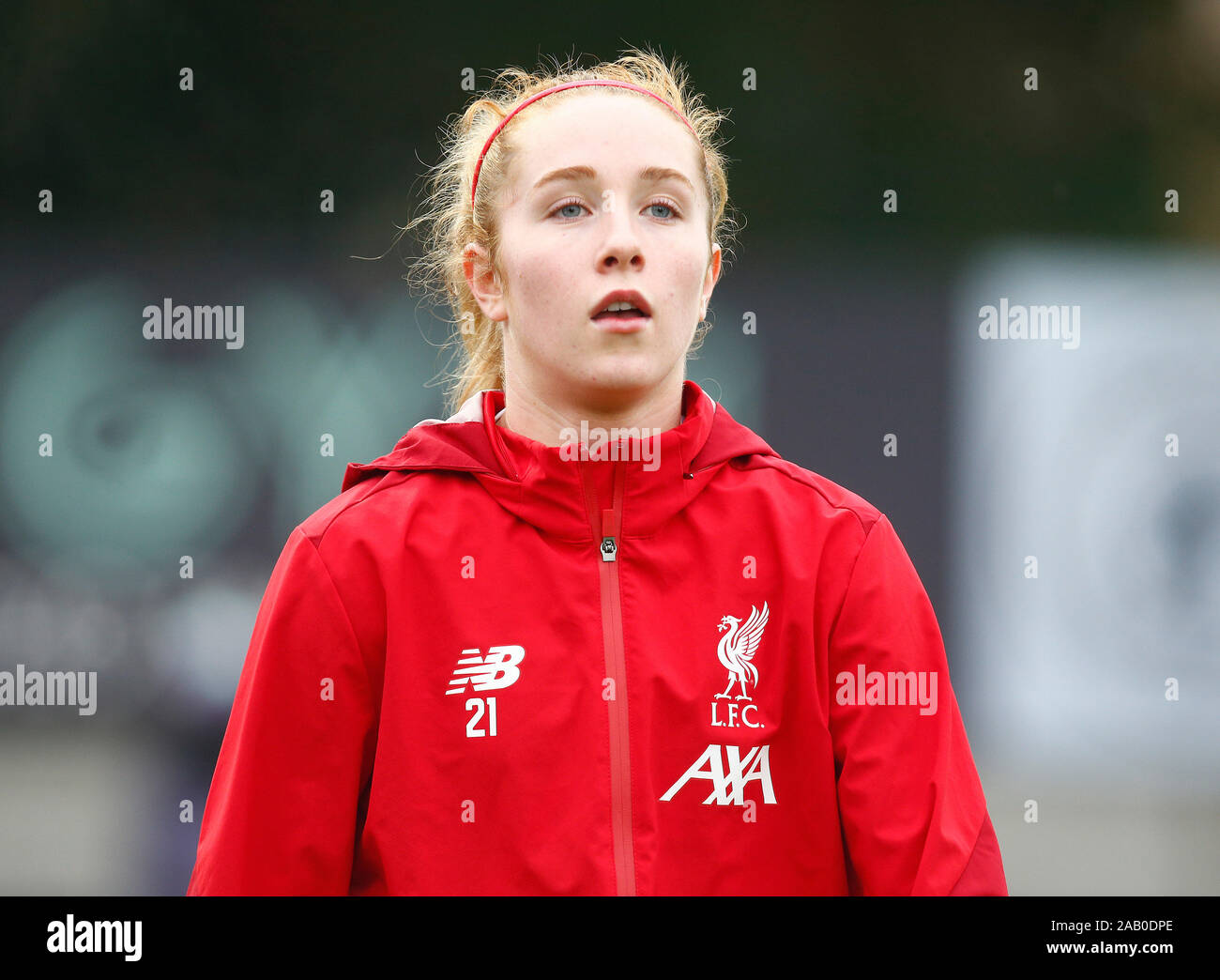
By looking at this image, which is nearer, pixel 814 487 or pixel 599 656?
pixel 599 656

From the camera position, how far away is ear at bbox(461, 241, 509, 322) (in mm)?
1740

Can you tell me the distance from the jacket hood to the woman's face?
3.1 inches

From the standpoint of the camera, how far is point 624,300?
1558 millimetres

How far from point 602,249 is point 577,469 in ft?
0.91

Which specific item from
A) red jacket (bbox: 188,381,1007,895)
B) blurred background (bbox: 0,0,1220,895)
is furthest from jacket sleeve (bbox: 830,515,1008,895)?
blurred background (bbox: 0,0,1220,895)

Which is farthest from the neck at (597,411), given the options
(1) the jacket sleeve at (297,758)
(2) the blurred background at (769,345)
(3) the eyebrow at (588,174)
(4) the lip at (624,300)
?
(2) the blurred background at (769,345)

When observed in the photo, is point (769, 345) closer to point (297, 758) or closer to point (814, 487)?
point (814, 487)

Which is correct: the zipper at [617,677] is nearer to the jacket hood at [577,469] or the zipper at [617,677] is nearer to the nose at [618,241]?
the jacket hood at [577,469]

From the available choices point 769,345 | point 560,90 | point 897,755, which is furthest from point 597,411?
point 769,345

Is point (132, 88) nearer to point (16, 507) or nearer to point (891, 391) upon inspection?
point (16, 507)

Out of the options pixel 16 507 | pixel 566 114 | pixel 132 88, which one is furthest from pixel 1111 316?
pixel 16 507

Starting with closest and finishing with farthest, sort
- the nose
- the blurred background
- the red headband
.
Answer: the nose → the red headband → the blurred background

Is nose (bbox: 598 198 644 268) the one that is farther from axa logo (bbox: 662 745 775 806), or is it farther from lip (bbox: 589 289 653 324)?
axa logo (bbox: 662 745 775 806)

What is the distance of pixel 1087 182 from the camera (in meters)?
3.88
